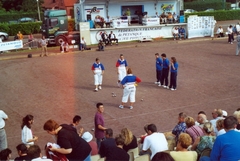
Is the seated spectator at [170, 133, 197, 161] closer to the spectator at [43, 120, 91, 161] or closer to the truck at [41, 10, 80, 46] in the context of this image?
the spectator at [43, 120, 91, 161]

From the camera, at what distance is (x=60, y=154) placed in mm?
5266

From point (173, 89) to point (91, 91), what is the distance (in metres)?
3.97

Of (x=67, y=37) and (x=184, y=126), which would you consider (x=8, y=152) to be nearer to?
(x=184, y=126)

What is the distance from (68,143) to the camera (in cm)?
520

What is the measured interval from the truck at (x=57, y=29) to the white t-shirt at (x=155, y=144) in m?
24.7

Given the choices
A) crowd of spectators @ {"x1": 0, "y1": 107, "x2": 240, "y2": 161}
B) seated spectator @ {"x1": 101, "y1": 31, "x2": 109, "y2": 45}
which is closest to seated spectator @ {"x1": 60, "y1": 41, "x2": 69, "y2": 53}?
seated spectator @ {"x1": 101, "y1": 31, "x2": 109, "y2": 45}

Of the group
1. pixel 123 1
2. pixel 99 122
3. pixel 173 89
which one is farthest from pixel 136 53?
pixel 99 122

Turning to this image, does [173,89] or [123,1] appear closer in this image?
[173,89]

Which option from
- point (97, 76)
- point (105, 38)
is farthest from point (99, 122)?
point (105, 38)

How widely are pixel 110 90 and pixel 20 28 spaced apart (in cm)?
3066

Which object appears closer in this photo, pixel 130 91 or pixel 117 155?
pixel 117 155

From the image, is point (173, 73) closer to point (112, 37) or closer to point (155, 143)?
point (155, 143)

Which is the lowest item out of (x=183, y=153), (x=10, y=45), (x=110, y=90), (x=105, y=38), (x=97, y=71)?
(x=110, y=90)

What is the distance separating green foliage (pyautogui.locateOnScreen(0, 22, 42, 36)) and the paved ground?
60.5 ft
